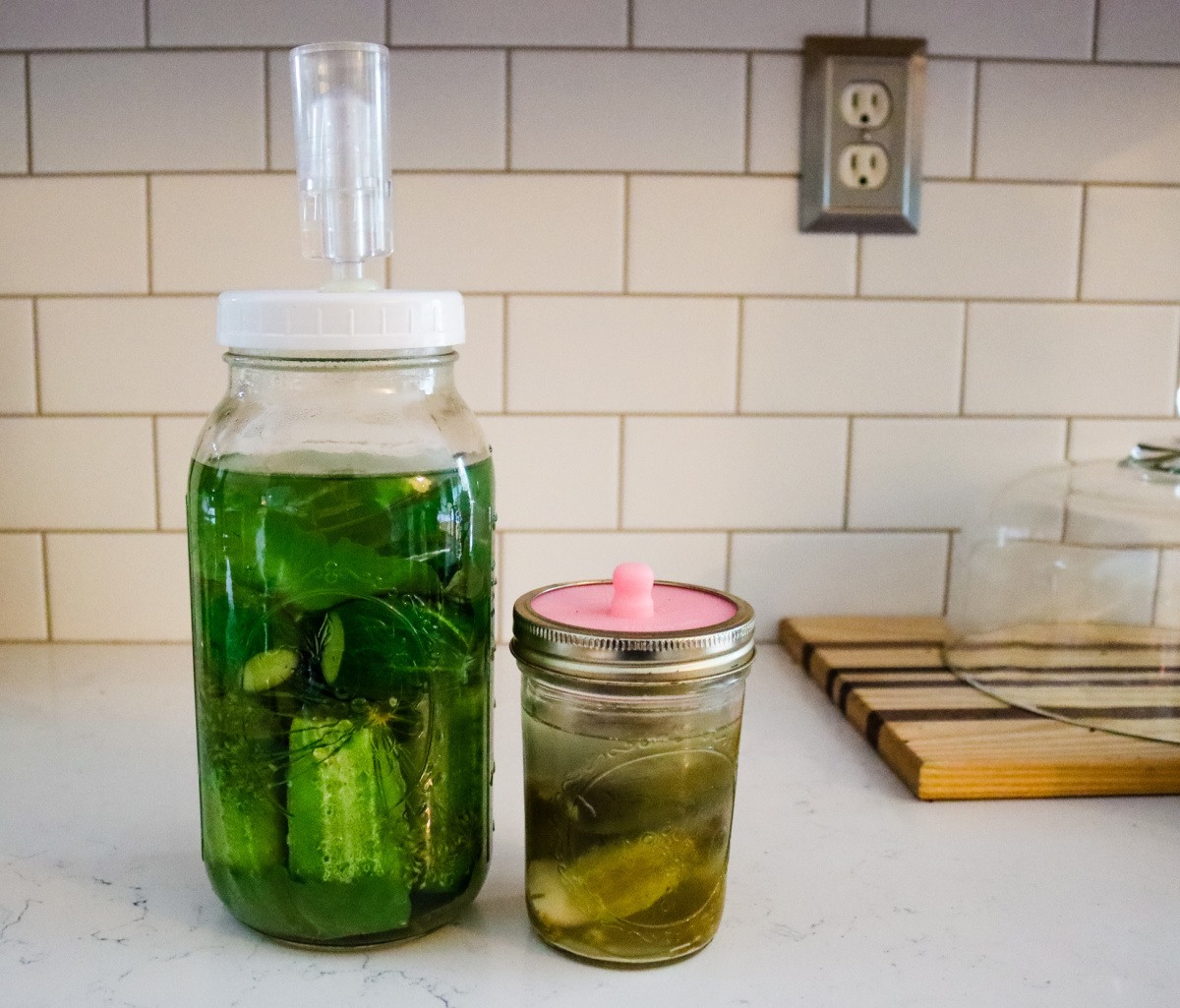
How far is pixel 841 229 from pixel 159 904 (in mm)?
745

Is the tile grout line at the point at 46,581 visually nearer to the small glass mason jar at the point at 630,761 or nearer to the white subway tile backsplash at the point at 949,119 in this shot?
the small glass mason jar at the point at 630,761

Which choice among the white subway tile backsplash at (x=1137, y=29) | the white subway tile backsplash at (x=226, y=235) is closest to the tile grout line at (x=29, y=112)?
the white subway tile backsplash at (x=226, y=235)

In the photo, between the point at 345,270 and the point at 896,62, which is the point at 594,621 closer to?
the point at 345,270

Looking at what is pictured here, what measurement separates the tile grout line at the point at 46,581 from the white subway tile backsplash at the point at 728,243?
22.3 inches

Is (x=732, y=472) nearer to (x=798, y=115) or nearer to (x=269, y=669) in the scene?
(x=798, y=115)

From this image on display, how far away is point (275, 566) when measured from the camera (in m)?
0.53

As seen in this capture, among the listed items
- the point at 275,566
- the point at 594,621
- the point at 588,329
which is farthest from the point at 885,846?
the point at 588,329

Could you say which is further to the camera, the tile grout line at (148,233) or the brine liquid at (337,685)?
the tile grout line at (148,233)

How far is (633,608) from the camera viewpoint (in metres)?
0.54

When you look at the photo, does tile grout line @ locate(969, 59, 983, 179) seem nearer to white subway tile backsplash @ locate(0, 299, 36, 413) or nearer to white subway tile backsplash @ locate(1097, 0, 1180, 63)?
white subway tile backsplash @ locate(1097, 0, 1180, 63)

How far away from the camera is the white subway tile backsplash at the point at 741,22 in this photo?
38.4 inches

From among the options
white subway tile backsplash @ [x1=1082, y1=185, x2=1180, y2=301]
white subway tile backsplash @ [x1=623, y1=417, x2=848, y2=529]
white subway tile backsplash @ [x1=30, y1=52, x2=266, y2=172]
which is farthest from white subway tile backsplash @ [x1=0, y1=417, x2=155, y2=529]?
white subway tile backsplash @ [x1=1082, y1=185, x2=1180, y2=301]

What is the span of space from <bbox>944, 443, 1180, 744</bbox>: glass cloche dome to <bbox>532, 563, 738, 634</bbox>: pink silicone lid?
1.42ft

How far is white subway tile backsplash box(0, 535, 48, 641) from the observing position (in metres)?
1.04
